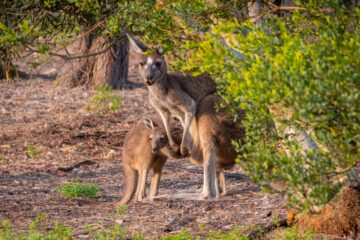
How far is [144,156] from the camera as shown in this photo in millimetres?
8594

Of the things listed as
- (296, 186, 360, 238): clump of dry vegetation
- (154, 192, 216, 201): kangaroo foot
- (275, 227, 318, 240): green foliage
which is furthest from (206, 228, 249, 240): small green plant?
(154, 192, 216, 201): kangaroo foot

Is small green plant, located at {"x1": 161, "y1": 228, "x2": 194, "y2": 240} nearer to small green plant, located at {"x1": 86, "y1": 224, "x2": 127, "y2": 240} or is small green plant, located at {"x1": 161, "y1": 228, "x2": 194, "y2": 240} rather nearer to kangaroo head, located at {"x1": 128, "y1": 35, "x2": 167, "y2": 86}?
small green plant, located at {"x1": 86, "y1": 224, "x2": 127, "y2": 240}

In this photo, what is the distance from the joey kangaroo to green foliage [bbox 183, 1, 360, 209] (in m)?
3.85

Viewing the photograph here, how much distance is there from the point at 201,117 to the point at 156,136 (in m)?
0.52

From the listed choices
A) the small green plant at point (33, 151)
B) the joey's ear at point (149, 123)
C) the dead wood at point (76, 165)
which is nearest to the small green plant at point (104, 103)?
the small green plant at point (33, 151)

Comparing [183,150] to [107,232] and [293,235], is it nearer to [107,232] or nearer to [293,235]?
[107,232]

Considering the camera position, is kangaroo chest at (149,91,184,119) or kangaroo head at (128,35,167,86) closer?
kangaroo head at (128,35,167,86)

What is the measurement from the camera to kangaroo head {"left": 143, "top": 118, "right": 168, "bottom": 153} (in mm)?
8562

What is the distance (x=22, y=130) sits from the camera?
39.4 ft

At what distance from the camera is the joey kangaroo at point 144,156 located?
8523mm

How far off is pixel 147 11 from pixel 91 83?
870 cm

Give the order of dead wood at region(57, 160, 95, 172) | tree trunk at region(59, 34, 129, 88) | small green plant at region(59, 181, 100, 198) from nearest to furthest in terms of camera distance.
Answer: small green plant at region(59, 181, 100, 198), dead wood at region(57, 160, 95, 172), tree trunk at region(59, 34, 129, 88)

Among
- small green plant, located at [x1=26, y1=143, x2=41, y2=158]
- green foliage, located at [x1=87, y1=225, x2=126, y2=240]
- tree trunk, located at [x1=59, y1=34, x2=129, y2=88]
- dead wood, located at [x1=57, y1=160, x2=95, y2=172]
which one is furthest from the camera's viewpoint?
tree trunk, located at [x1=59, y1=34, x2=129, y2=88]

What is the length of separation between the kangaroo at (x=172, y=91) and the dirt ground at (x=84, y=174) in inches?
33.6
